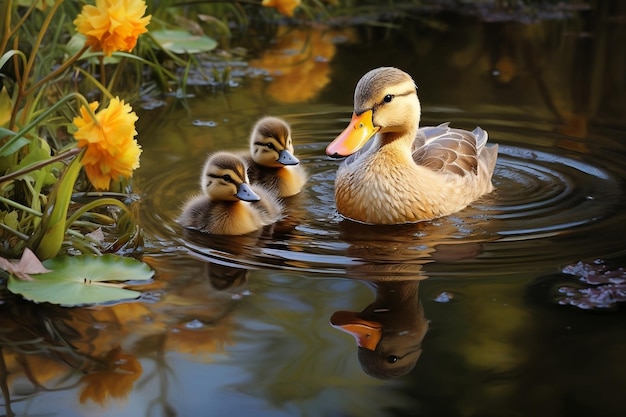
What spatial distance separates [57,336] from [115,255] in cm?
55

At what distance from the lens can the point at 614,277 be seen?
398cm

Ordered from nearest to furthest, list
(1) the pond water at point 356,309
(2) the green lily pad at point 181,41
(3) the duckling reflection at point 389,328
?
(1) the pond water at point 356,309, (3) the duckling reflection at point 389,328, (2) the green lily pad at point 181,41

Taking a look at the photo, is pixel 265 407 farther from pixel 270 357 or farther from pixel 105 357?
pixel 105 357

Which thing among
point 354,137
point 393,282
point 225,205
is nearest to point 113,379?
point 393,282

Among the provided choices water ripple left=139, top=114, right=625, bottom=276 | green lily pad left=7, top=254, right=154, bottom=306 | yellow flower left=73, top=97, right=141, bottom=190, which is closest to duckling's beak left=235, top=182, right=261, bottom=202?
water ripple left=139, top=114, right=625, bottom=276

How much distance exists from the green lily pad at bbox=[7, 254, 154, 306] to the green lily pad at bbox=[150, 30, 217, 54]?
11.1 ft

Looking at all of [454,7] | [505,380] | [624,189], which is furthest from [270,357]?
[454,7]

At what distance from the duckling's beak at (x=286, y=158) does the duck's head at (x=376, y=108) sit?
45 centimetres

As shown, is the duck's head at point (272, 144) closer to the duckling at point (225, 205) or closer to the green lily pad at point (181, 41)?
the duckling at point (225, 205)

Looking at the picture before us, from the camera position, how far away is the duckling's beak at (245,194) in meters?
4.74

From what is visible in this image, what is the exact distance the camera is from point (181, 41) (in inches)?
289

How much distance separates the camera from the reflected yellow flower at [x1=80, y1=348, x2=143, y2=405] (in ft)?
10.3

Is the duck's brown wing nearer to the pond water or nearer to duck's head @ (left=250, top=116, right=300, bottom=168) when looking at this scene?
the pond water

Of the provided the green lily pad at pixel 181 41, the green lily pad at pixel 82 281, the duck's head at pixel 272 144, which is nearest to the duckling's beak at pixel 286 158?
the duck's head at pixel 272 144
